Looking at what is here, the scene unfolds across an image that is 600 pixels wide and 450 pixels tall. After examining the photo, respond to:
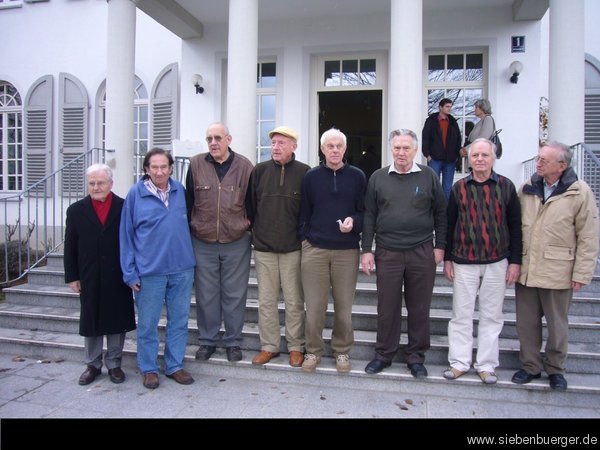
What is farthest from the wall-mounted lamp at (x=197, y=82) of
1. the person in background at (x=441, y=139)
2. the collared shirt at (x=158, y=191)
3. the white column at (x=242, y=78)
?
the collared shirt at (x=158, y=191)

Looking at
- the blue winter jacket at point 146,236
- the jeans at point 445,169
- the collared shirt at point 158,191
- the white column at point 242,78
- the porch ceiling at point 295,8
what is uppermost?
the porch ceiling at point 295,8

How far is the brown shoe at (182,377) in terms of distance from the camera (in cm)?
364

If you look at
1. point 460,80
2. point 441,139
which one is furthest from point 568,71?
point 460,80

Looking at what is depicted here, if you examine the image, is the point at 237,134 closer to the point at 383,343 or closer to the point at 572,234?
the point at 383,343

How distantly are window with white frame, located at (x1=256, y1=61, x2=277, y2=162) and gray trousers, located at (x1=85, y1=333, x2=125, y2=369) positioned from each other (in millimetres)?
4438

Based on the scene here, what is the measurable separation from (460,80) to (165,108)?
4.94 metres

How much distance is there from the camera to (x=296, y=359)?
369 centimetres

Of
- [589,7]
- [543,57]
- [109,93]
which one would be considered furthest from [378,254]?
[589,7]

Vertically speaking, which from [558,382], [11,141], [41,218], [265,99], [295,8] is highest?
[295,8]

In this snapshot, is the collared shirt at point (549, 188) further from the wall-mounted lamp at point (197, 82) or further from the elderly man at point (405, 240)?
the wall-mounted lamp at point (197, 82)

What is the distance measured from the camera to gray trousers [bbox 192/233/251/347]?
3.73 meters

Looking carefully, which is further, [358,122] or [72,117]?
[358,122]

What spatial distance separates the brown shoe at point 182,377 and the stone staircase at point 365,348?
7.9 inches

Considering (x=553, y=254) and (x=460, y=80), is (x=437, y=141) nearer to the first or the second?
(x=460, y=80)
